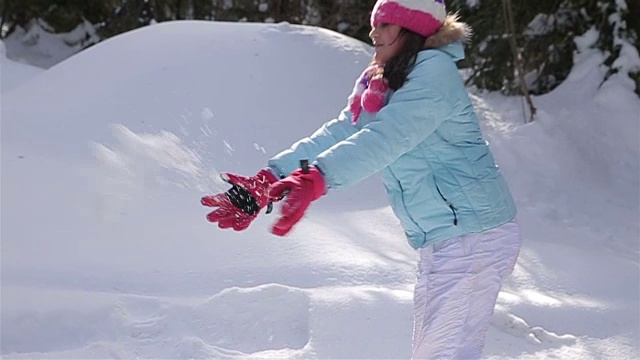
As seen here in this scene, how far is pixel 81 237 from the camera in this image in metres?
4.48

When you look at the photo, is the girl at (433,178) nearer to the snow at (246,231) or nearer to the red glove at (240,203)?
the red glove at (240,203)

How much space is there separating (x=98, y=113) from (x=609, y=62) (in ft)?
13.7

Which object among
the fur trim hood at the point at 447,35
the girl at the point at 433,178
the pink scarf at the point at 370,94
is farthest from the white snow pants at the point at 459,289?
the fur trim hood at the point at 447,35

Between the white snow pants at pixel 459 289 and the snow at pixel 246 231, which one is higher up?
the white snow pants at pixel 459 289

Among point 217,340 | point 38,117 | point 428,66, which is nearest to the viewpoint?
point 428,66

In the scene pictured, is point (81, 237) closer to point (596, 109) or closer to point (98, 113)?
point (98, 113)

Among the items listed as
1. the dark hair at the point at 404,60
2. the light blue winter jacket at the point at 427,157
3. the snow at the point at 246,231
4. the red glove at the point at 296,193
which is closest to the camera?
the red glove at the point at 296,193

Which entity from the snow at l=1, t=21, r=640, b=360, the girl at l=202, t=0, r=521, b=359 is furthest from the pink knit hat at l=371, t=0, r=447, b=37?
the snow at l=1, t=21, r=640, b=360

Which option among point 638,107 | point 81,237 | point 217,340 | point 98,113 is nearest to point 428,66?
point 217,340

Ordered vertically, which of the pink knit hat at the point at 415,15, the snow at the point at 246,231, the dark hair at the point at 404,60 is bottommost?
the snow at the point at 246,231

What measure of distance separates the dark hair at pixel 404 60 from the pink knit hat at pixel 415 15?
0.06 ft

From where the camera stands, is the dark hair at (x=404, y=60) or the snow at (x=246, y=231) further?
the snow at (x=246, y=231)

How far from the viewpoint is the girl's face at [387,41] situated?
258 centimetres

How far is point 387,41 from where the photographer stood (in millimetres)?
2604
